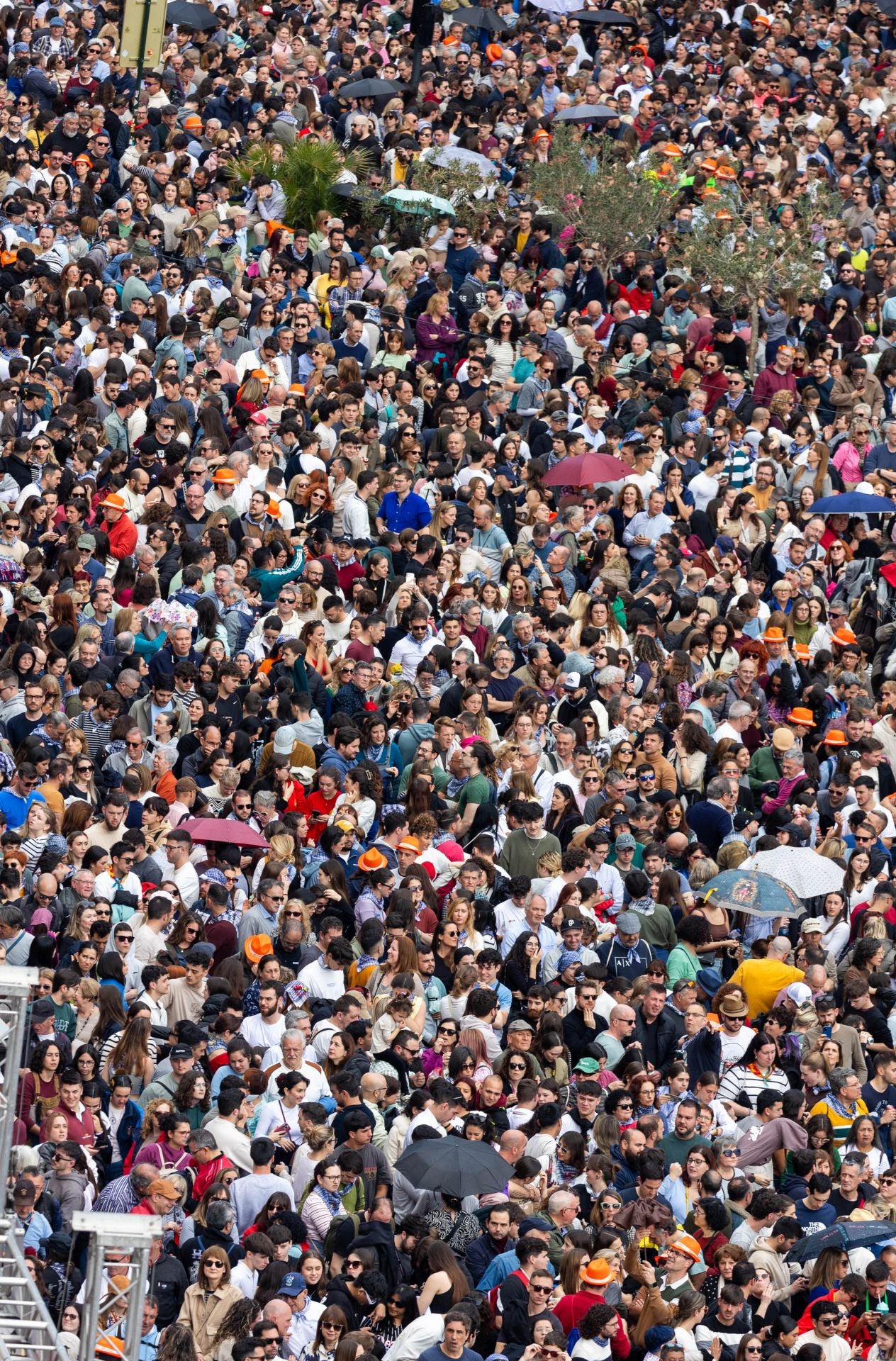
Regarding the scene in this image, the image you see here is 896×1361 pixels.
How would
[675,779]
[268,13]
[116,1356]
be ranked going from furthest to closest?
[268,13] < [675,779] < [116,1356]

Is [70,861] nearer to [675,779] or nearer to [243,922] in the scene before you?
[243,922]

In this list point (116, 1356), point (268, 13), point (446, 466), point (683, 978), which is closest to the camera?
point (116, 1356)

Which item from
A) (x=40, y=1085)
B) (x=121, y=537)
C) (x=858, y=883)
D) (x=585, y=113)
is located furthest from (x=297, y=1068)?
(x=585, y=113)

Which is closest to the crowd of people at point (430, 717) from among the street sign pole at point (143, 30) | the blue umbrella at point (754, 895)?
the blue umbrella at point (754, 895)

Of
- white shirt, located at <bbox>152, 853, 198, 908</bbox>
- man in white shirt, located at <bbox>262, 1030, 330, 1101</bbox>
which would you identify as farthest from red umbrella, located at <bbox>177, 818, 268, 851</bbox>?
man in white shirt, located at <bbox>262, 1030, 330, 1101</bbox>

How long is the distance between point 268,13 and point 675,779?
12.6m

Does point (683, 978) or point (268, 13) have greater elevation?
point (268, 13)

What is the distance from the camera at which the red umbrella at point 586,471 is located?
21.5 metres

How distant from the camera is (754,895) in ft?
58.7

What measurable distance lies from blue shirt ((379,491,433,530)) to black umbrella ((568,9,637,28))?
11.2 m

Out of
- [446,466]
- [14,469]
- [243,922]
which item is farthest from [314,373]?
[243,922]

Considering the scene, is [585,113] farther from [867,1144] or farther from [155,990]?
[155,990]

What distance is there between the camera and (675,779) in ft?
62.8

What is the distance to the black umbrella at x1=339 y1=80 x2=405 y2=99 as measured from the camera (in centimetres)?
2706
